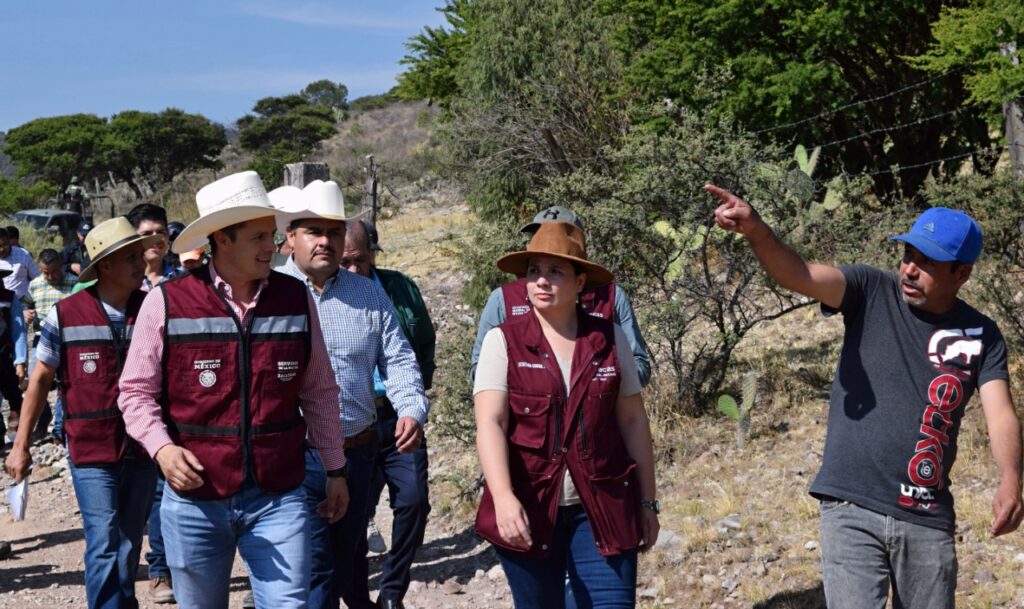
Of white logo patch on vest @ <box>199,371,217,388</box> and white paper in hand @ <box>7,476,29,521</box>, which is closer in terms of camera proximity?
white logo patch on vest @ <box>199,371,217,388</box>

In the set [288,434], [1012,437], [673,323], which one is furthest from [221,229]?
[673,323]

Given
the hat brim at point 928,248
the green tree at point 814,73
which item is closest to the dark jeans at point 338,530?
the hat brim at point 928,248

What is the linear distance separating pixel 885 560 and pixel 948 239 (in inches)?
41.2

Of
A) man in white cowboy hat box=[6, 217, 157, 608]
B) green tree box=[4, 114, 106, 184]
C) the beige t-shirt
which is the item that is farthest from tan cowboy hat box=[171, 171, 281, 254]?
green tree box=[4, 114, 106, 184]

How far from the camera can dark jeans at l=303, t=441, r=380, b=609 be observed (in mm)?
4938

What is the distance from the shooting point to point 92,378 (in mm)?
5102

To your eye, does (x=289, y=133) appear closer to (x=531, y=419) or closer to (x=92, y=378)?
(x=92, y=378)

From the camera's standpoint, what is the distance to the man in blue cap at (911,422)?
3.64 meters

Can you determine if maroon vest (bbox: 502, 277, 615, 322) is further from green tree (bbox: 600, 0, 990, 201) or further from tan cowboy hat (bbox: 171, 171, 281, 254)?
green tree (bbox: 600, 0, 990, 201)

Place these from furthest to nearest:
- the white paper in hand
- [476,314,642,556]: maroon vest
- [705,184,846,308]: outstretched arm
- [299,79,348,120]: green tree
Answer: [299,79,348,120]: green tree < the white paper in hand < [476,314,642,556]: maroon vest < [705,184,846,308]: outstretched arm

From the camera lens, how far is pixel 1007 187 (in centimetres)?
854

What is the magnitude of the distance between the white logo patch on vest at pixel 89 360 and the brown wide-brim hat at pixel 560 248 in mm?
2074

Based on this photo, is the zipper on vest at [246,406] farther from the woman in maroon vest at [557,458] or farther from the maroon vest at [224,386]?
the woman in maroon vest at [557,458]

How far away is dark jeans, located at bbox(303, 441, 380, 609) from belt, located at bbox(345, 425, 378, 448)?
0.02 m
